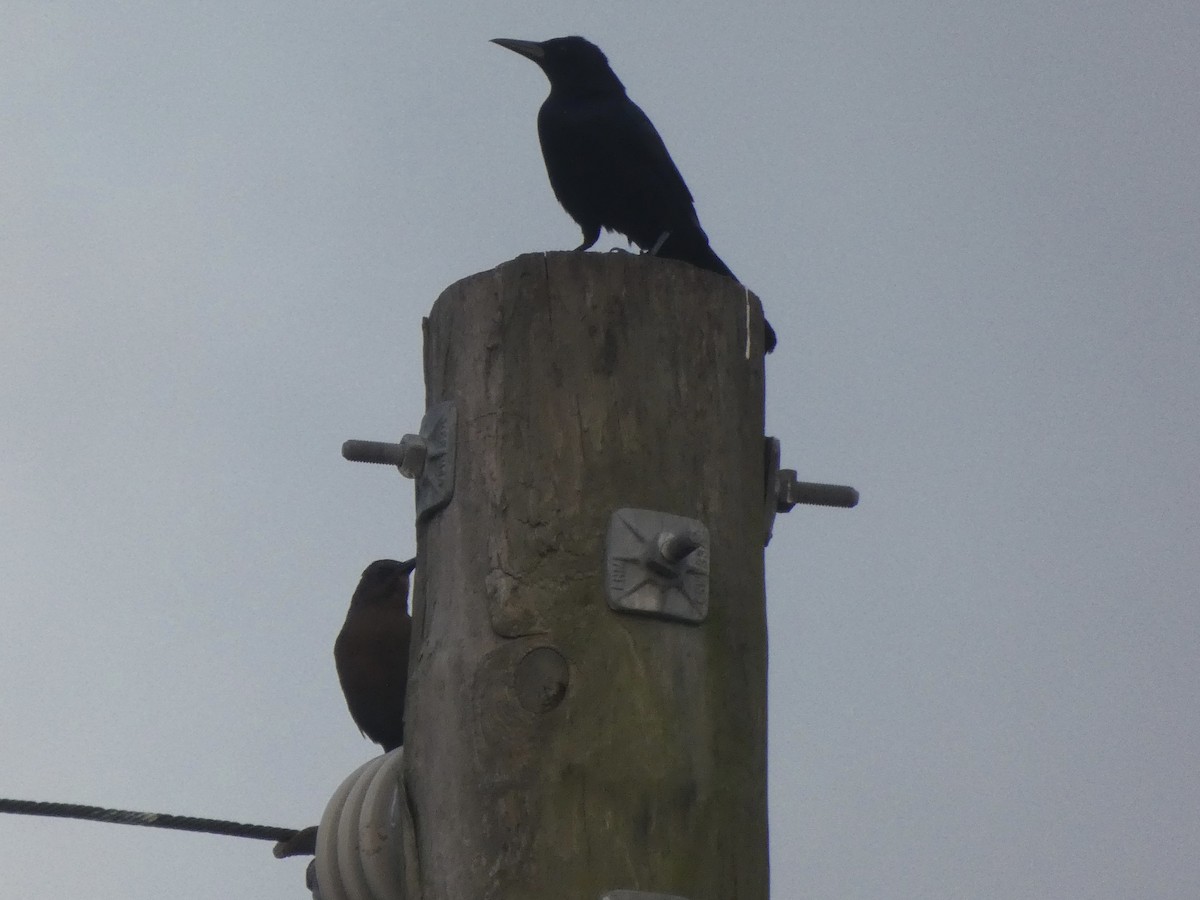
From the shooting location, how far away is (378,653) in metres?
5.53

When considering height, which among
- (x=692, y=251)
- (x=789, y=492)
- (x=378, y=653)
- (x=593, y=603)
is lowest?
(x=593, y=603)

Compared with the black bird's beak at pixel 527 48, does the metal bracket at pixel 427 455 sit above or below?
below

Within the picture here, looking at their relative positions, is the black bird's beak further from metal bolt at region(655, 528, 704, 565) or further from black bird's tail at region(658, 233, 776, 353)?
metal bolt at region(655, 528, 704, 565)

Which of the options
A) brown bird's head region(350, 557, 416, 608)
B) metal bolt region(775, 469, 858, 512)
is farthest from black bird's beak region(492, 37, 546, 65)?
metal bolt region(775, 469, 858, 512)

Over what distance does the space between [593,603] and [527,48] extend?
4301mm

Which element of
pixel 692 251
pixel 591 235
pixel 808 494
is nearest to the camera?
pixel 808 494

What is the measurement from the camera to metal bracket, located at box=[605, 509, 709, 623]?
2086mm

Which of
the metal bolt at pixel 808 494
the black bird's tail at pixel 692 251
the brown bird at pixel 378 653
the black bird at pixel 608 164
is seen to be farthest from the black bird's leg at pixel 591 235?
the metal bolt at pixel 808 494

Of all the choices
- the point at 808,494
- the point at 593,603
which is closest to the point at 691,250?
the point at 808,494

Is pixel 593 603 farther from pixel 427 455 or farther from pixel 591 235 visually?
pixel 591 235

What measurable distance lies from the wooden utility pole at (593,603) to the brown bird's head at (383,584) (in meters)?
3.51

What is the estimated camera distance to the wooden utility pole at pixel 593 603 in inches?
79.7

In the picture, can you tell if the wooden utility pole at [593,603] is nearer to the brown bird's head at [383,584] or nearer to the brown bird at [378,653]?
the brown bird at [378,653]

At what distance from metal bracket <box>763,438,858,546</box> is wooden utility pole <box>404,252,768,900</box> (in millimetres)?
51
